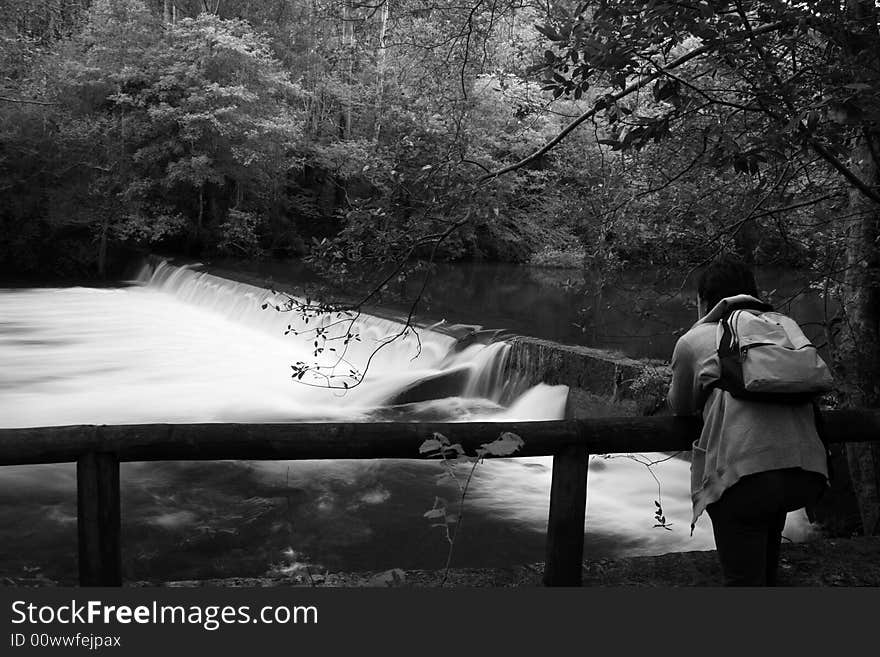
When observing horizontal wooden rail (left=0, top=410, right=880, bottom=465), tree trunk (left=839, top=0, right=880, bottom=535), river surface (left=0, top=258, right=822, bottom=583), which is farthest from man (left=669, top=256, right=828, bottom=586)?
tree trunk (left=839, top=0, right=880, bottom=535)

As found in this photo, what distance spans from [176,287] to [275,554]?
1737cm

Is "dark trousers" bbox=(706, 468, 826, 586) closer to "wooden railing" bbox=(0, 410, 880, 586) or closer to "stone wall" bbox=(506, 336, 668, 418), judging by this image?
"wooden railing" bbox=(0, 410, 880, 586)

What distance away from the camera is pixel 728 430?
280 cm

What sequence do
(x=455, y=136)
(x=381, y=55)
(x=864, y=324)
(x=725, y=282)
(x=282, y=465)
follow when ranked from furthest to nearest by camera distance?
(x=381, y=55) < (x=282, y=465) < (x=864, y=324) < (x=455, y=136) < (x=725, y=282)

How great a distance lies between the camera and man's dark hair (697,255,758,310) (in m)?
2.97

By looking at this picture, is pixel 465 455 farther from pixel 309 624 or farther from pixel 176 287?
pixel 176 287

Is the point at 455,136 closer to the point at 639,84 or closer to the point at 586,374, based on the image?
the point at 639,84

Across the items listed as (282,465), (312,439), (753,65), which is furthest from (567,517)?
(282,465)

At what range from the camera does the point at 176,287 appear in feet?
74.1

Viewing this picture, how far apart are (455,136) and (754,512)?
2210 millimetres

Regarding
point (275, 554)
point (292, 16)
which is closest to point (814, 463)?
point (275, 554)

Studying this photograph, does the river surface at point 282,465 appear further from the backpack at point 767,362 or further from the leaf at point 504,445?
the backpack at point 767,362

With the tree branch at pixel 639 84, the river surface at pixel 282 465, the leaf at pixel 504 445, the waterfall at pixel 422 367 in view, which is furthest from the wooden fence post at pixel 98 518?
the waterfall at pixel 422 367

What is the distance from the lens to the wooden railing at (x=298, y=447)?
3037 mm
